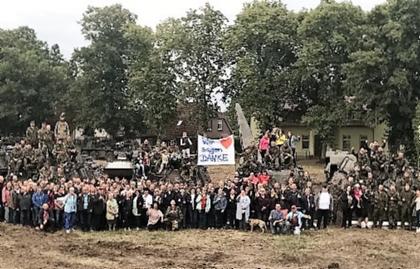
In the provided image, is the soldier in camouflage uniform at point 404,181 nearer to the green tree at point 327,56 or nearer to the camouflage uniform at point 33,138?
the camouflage uniform at point 33,138

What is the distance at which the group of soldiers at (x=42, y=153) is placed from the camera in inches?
1016

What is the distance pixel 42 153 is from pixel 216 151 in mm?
6483

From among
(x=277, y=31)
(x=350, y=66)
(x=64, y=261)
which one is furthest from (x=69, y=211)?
(x=277, y=31)

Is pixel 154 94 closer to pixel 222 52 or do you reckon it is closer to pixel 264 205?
pixel 222 52

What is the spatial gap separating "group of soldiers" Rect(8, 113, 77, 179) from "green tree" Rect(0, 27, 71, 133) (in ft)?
92.9

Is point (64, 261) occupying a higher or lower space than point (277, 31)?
lower

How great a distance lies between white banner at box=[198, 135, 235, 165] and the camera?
23500mm

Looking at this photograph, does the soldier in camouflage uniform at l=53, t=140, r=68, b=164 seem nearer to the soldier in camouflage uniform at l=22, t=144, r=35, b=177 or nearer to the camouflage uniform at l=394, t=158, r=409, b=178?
the soldier in camouflage uniform at l=22, t=144, r=35, b=177

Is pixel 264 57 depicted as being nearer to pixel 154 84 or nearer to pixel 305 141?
pixel 154 84

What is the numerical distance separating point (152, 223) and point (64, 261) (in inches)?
186

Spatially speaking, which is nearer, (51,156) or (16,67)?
(51,156)

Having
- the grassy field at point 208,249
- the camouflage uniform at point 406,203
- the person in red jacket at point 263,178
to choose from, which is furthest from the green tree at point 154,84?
the camouflage uniform at point 406,203

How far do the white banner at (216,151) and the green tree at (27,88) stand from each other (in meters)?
33.5

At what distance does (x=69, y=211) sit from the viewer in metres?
20.1
